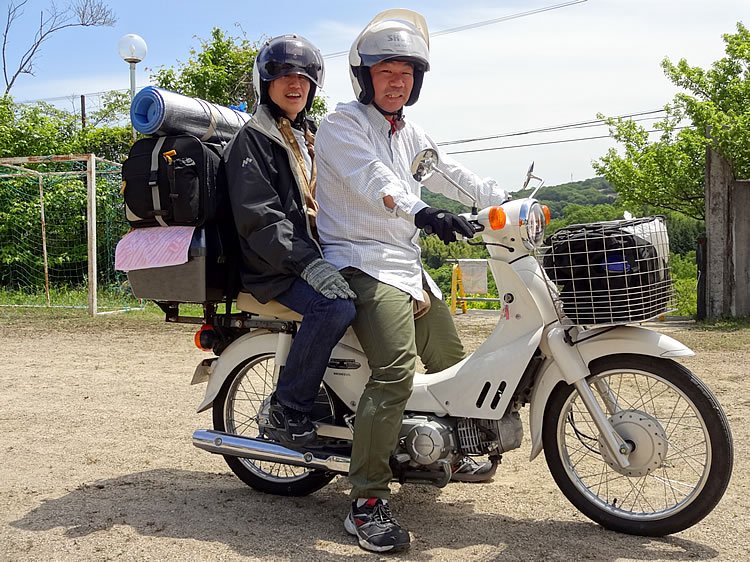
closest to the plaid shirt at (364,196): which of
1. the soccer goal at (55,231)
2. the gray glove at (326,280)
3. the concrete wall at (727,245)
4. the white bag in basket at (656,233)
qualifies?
the gray glove at (326,280)

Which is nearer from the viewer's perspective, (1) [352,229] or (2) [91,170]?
(1) [352,229]

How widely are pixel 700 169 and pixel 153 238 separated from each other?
11.3 meters

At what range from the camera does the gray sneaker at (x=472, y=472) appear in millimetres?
3881

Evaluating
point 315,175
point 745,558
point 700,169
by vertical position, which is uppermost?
point 700,169

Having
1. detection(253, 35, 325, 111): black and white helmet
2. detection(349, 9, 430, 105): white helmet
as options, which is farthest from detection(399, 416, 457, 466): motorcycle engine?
detection(253, 35, 325, 111): black and white helmet

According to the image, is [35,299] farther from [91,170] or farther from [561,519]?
[561,519]

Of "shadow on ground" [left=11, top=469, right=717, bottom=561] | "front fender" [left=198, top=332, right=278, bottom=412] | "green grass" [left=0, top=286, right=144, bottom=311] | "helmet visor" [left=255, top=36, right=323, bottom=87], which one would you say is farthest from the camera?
"green grass" [left=0, top=286, right=144, bottom=311]

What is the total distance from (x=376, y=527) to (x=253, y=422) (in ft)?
3.60

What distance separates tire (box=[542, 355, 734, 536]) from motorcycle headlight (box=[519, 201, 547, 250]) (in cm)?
54

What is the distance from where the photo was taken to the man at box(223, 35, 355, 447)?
3570mm

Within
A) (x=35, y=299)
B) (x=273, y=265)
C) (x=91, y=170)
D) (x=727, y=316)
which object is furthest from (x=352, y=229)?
(x=35, y=299)

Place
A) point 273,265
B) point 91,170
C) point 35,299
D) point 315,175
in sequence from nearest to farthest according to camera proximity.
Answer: point 273,265 < point 315,175 < point 91,170 < point 35,299

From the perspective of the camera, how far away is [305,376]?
3.69m

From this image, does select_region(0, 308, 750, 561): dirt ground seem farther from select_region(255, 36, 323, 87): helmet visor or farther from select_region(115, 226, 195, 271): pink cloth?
select_region(255, 36, 323, 87): helmet visor
